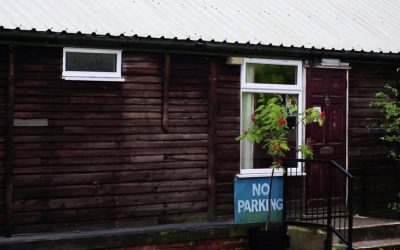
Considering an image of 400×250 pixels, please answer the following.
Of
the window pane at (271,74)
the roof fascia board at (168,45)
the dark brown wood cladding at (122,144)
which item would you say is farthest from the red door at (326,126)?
the dark brown wood cladding at (122,144)

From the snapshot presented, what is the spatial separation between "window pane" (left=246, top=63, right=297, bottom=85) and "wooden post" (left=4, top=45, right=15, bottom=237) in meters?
3.79

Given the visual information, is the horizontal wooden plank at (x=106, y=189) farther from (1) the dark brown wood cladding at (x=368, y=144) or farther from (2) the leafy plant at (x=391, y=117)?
(2) the leafy plant at (x=391, y=117)

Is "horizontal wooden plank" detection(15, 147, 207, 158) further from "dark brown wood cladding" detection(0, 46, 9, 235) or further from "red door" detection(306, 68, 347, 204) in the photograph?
"red door" detection(306, 68, 347, 204)

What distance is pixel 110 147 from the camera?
8.80 meters

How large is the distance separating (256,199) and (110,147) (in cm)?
263

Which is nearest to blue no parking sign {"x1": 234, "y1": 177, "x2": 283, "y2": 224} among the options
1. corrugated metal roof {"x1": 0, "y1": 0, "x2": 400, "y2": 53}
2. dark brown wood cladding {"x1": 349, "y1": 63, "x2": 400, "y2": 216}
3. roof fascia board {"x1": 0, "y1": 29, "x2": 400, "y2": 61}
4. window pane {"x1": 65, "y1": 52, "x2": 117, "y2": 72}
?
dark brown wood cladding {"x1": 349, "y1": 63, "x2": 400, "y2": 216}

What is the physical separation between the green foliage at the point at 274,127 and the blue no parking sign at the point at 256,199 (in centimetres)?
50

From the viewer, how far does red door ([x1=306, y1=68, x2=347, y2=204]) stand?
10439 mm

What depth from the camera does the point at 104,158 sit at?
28.7 ft

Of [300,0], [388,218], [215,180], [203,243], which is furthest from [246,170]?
[300,0]

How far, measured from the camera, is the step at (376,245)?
926cm

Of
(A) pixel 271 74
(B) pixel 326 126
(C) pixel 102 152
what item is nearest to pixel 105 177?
(C) pixel 102 152

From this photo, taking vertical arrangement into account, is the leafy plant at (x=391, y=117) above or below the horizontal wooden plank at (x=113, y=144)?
above

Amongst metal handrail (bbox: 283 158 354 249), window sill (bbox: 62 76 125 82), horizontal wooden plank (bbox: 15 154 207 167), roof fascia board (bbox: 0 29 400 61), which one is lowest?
metal handrail (bbox: 283 158 354 249)
